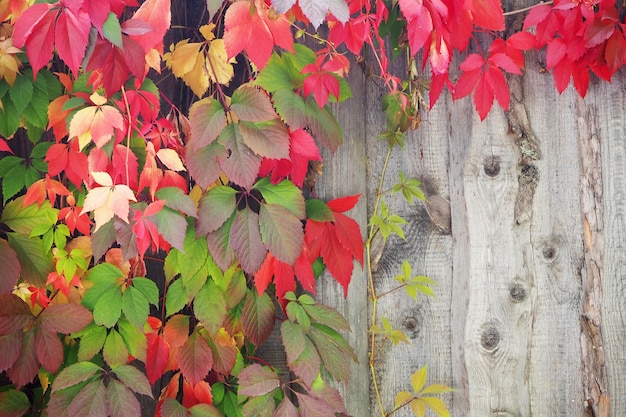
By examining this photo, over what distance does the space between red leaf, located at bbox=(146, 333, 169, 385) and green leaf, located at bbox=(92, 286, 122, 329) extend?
0.12 meters

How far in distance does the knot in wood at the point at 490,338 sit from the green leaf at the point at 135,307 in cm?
87

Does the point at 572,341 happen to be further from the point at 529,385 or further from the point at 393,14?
the point at 393,14

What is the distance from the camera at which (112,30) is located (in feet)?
3.39

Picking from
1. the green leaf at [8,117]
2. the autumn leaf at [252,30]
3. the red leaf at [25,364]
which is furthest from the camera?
Result: the green leaf at [8,117]

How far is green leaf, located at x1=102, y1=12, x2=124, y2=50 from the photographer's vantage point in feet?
3.36

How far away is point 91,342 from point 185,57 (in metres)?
0.66

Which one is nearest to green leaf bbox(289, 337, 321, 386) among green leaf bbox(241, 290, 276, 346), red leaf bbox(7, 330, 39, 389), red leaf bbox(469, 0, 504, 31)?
green leaf bbox(241, 290, 276, 346)

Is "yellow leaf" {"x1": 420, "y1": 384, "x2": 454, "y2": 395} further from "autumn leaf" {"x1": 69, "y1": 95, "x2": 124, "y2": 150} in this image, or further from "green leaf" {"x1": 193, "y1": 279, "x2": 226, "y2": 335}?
"autumn leaf" {"x1": 69, "y1": 95, "x2": 124, "y2": 150}

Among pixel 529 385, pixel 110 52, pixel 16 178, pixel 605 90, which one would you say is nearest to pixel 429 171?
pixel 605 90

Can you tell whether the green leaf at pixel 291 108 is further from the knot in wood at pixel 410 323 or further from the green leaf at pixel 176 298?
the knot in wood at pixel 410 323

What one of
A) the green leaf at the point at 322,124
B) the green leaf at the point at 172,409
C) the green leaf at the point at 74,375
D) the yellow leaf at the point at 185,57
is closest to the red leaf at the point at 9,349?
the green leaf at the point at 74,375

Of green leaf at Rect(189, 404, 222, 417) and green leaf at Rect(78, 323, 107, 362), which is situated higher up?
green leaf at Rect(78, 323, 107, 362)

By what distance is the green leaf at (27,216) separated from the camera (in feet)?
4.93

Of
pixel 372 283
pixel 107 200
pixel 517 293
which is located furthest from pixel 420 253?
pixel 107 200
